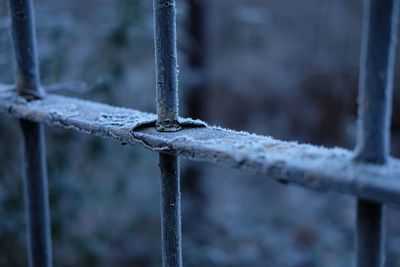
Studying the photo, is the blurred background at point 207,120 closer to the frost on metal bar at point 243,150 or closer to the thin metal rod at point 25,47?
the thin metal rod at point 25,47

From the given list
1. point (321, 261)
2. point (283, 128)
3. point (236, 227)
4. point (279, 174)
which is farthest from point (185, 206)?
point (279, 174)

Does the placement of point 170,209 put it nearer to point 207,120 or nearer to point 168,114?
point 168,114

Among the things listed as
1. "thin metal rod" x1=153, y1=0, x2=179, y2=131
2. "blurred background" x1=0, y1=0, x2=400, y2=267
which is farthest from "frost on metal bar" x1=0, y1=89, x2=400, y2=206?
"blurred background" x1=0, y1=0, x2=400, y2=267

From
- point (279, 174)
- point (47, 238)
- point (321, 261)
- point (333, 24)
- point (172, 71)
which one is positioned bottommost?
point (321, 261)

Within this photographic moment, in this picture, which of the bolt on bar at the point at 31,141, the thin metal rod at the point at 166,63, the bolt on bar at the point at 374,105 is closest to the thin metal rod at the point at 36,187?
the bolt on bar at the point at 31,141

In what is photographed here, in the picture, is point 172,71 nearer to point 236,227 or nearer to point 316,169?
point 316,169

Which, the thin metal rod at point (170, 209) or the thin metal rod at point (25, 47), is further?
the thin metal rod at point (25, 47)
